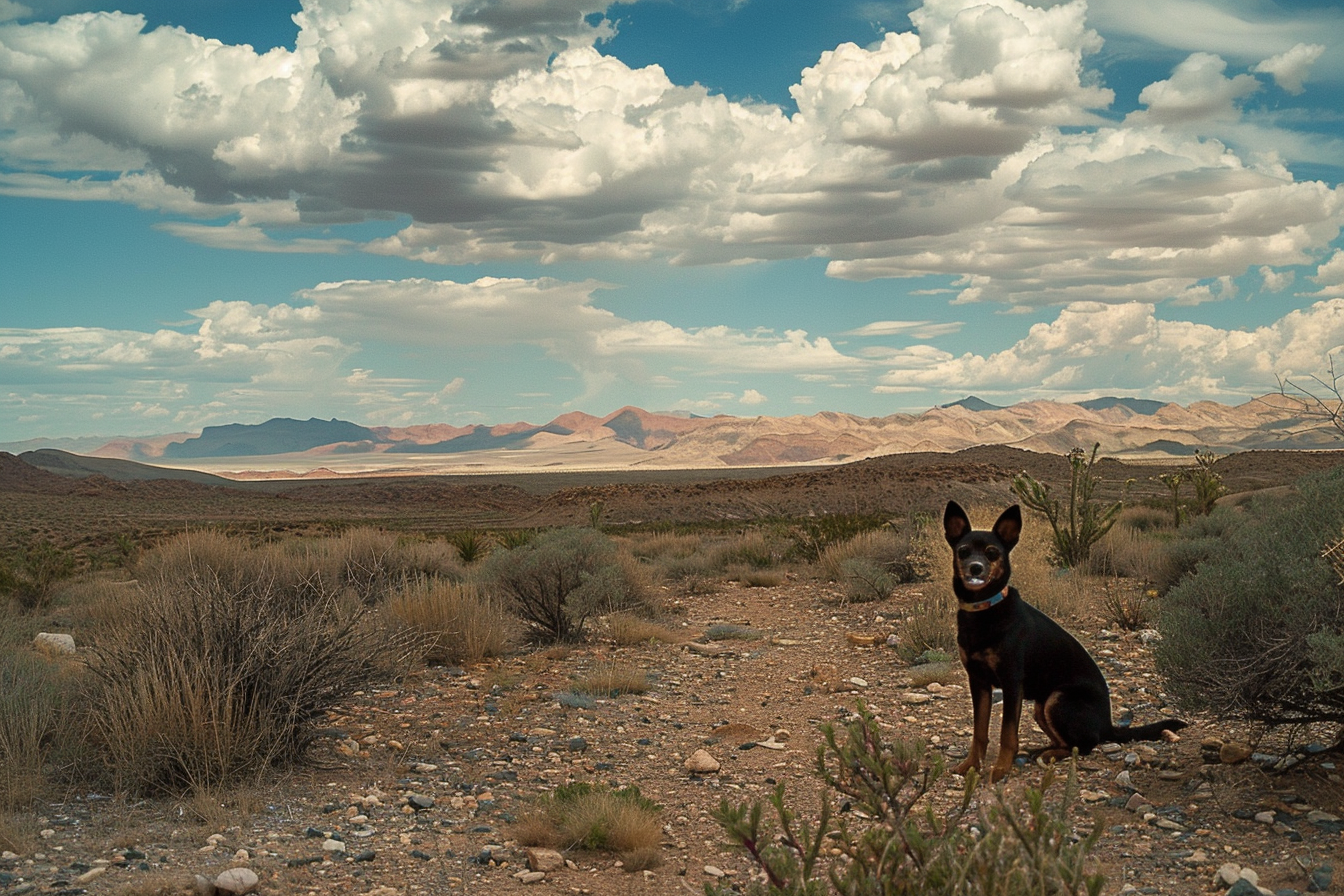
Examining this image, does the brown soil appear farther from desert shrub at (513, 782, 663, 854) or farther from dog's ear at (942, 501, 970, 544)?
dog's ear at (942, 501, 970, 544)

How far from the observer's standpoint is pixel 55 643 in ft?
35.7

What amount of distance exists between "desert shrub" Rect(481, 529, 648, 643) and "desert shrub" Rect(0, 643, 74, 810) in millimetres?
5453

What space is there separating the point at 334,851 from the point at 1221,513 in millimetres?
13635

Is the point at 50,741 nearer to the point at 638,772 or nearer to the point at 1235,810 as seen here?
the point at 638,772

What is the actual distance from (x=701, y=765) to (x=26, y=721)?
4.60 m

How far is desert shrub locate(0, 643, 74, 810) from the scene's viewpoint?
6.19 m

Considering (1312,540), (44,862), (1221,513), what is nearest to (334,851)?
(44,862)

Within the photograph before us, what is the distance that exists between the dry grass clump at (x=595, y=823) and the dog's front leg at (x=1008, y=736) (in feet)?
6.70

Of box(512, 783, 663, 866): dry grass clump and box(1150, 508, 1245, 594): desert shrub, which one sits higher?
box(1150, 508, 1245, 594): desert shrub

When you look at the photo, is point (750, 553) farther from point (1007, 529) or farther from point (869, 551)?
point (1007, 529)

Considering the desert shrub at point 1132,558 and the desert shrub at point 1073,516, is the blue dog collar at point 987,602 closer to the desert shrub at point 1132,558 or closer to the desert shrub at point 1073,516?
the desert shrub at point 1132,558

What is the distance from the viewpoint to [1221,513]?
14883 mm

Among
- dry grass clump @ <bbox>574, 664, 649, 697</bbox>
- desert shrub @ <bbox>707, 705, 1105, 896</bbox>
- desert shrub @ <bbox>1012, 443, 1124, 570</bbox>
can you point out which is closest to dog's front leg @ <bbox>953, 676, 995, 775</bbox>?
desert shrub @ <bbox>707, 705, 1105, 896</bbox>

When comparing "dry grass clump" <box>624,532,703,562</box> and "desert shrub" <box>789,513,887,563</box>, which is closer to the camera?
"desert shrub" <box>789,513,887,563</box>
